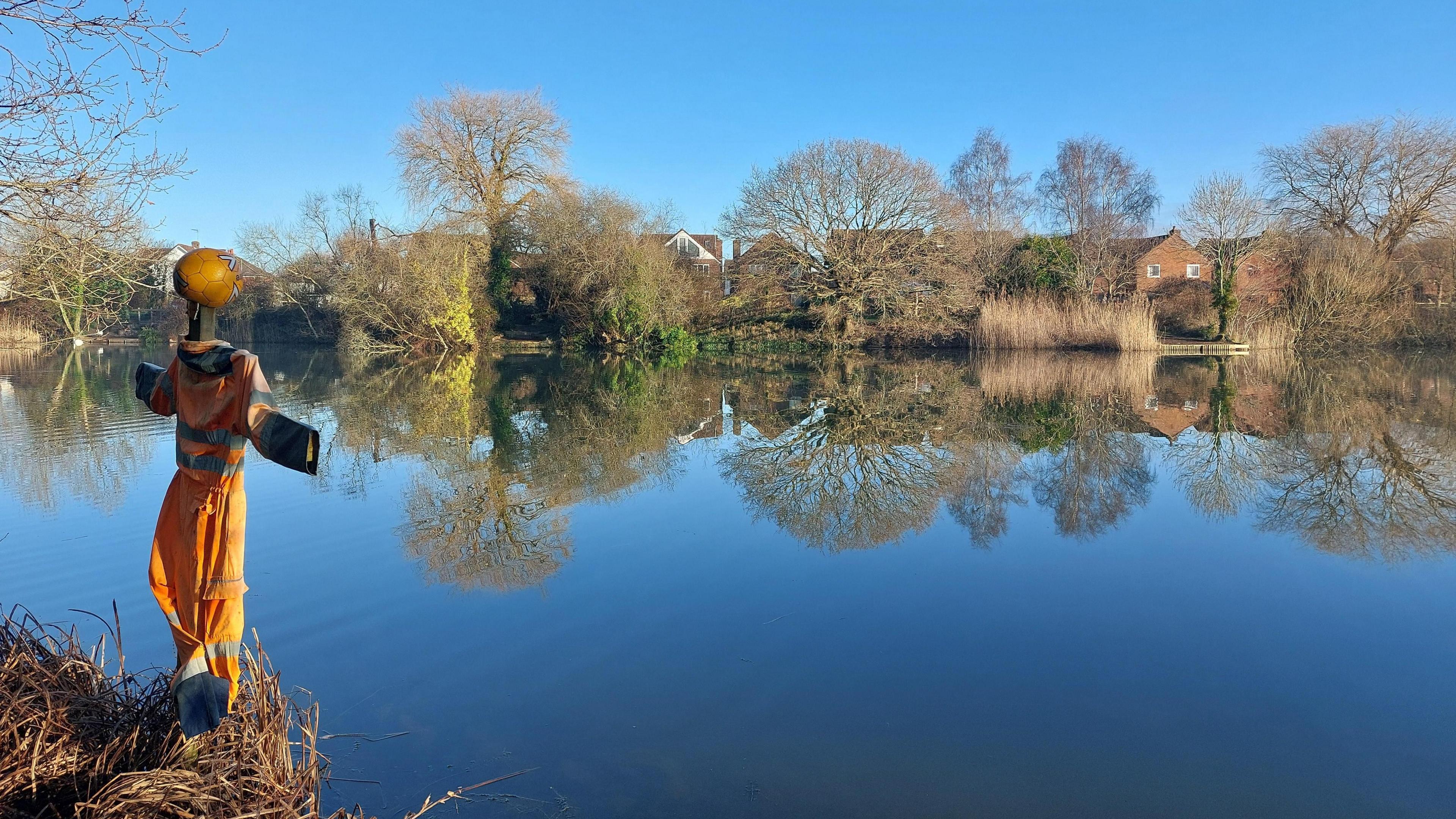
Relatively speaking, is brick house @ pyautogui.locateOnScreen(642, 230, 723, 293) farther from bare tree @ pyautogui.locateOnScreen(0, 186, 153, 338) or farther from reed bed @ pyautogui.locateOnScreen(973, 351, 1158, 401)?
bare tree @ pyautogui.locateOnScreen(0, 186, 153, 338)

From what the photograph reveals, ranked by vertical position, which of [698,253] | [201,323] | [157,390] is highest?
[698,253]

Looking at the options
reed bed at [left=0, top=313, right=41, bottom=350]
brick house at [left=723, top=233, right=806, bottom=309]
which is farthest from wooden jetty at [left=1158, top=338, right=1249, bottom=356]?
reed bed at [left=0, top=313, right=41, bottom=350]

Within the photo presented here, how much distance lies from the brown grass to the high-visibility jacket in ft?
100

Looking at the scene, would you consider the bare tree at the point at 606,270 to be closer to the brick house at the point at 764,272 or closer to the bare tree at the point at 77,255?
the brick house at the point at 764,272

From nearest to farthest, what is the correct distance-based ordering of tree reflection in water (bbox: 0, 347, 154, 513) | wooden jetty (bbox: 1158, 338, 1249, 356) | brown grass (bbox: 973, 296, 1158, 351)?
1. tree reflection in water (bbox: 0, 347, 154, 513)
2. brown grass (bbox: 973, 296, 1158, 351)
3. wooden jetty (bbox: 1158, 338, 1249, 356)

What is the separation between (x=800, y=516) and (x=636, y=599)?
267cm

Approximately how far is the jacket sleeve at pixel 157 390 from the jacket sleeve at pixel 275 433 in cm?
33

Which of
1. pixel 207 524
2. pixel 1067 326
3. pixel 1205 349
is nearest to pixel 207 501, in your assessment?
pixel 207 524

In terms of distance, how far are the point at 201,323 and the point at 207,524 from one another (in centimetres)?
63

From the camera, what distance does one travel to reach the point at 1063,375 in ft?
72.1

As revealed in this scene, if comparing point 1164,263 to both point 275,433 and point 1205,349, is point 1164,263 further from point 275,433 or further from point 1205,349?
point 275,433

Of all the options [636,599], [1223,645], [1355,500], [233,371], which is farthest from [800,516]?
[233,371]

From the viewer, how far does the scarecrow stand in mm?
2576

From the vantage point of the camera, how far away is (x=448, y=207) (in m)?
38.4
